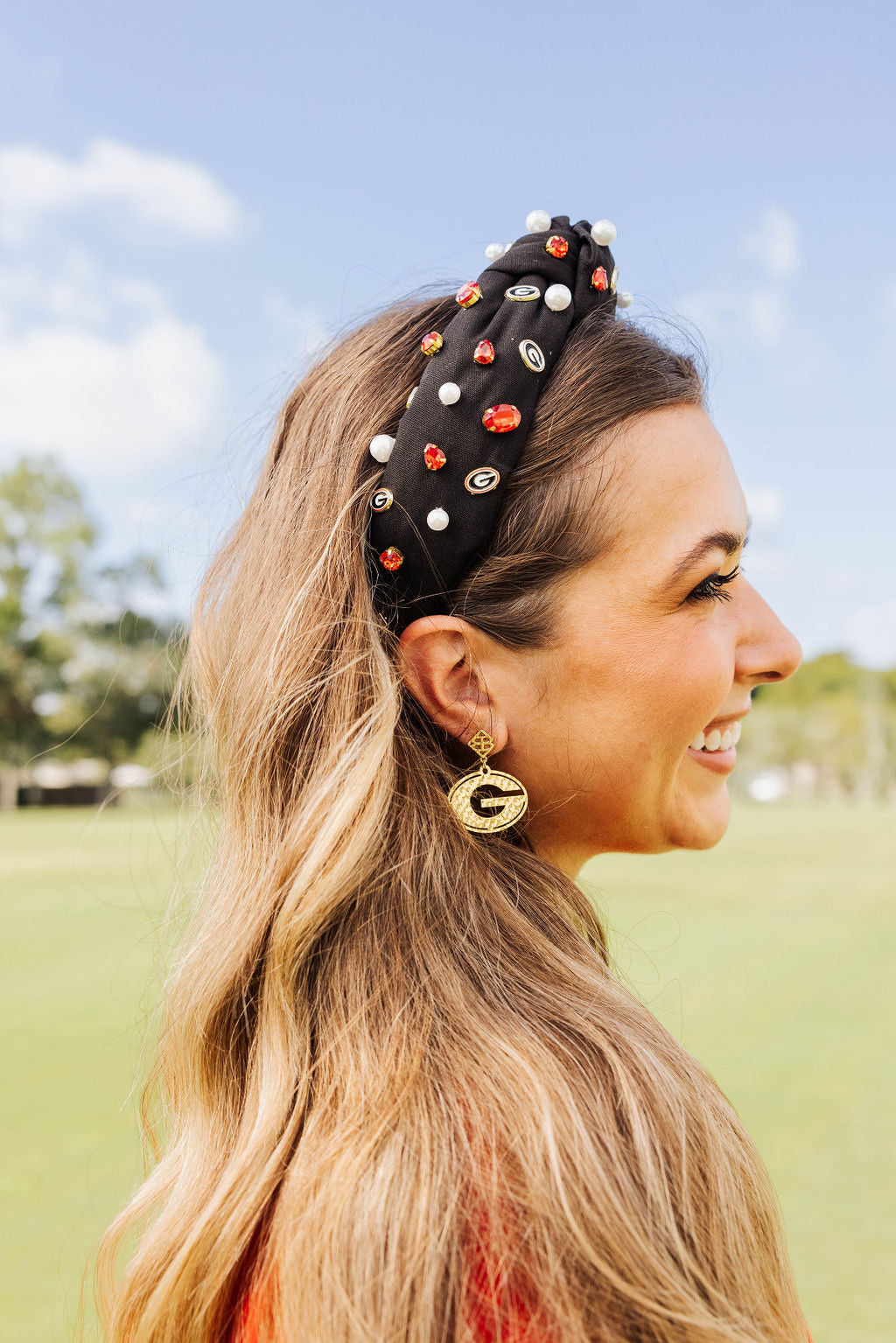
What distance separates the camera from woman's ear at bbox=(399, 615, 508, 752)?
175 centimetres

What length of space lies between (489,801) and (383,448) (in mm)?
612

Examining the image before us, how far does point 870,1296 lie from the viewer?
4953 millimetres

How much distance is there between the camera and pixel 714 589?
183 centimetres

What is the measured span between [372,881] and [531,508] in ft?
2.14

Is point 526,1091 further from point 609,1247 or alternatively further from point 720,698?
point 720,698

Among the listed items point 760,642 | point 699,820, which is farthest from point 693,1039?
point 760,642

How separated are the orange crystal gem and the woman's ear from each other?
9.6 inches

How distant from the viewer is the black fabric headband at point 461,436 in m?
1.69

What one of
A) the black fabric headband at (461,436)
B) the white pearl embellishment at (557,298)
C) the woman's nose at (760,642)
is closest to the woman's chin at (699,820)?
the woman's nose at (760,642)

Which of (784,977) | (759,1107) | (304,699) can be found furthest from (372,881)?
(784,977)

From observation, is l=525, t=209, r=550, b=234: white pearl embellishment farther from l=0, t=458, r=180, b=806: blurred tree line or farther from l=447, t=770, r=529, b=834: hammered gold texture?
l=0, t=458, r=180, b=806: blurred tree line

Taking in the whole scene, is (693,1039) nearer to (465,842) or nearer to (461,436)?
(465,842)

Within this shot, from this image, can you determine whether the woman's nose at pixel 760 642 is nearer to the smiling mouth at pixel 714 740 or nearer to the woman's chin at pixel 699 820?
the smiling mouth at pixel 714 740

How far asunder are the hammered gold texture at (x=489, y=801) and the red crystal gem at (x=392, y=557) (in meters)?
0.37
